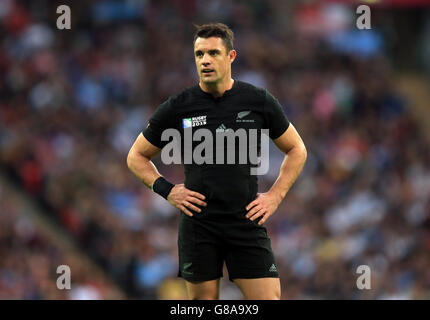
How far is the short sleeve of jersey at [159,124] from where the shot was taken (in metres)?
6.07

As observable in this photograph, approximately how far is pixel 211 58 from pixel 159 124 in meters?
0.59

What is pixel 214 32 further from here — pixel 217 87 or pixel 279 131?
pixel 279 131

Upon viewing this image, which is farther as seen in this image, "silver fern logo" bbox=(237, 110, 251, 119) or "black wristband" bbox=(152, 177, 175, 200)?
"black wristband" bbox=(152, 177, 175, 200)

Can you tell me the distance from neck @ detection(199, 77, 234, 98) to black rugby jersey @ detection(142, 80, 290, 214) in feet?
0.08

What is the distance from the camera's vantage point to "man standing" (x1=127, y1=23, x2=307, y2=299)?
595 centimetres

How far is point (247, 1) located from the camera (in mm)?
16266

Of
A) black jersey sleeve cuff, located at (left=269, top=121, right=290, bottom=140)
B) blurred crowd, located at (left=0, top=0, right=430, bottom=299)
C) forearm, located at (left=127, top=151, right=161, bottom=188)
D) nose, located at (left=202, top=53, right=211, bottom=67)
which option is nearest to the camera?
nose, located at (left=202, top=53, right=211, bottom=67)

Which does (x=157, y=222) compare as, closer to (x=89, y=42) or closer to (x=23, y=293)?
(x=23, y=293)

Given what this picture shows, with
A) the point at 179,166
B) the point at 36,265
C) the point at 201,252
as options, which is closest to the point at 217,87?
the point at 201,252

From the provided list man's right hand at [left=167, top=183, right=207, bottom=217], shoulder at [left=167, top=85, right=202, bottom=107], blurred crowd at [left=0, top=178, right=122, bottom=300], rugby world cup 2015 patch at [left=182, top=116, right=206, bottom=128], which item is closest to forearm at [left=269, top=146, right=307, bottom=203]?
man's right hand at [left=167, top=183, right=207, bottom=217]

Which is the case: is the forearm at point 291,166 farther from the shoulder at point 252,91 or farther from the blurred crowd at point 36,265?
the blurred crowd at point 36,265

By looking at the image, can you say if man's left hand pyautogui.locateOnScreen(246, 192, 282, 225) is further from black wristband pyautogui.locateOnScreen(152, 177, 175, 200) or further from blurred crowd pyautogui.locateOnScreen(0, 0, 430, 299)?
blurred crowd pyautogui.locateOnScreen(0, 0, 430, 299)

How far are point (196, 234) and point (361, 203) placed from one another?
7.28 metres

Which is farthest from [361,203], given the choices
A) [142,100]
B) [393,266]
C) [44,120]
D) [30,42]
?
[30,42]
